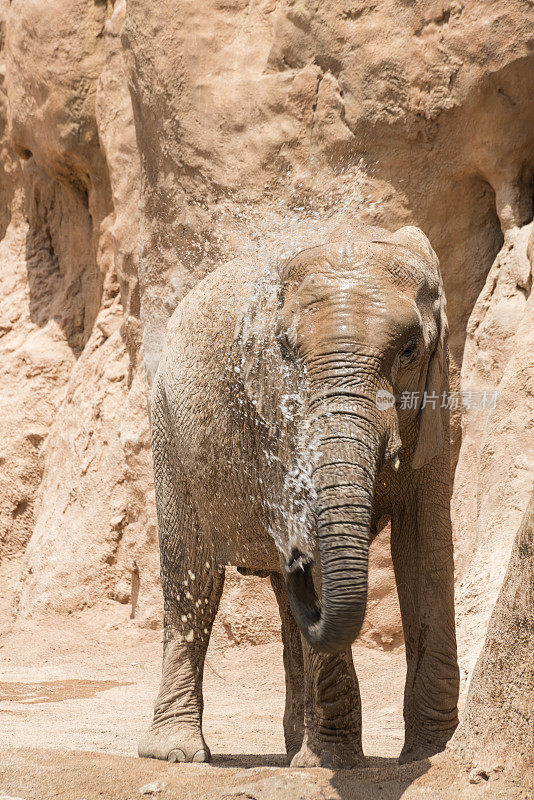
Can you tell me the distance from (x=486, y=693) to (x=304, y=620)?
0.63 m

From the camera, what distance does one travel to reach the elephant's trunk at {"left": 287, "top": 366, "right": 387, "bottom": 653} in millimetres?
3342

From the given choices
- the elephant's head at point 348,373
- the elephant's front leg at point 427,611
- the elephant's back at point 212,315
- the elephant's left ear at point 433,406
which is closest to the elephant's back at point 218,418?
the elephant's back at point 212,315

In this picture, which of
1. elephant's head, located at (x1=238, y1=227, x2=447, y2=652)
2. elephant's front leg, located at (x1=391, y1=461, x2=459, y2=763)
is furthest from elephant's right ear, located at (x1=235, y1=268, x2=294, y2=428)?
elephant's front leg, located at (x1=391, y1=461, x2=459, y2=763)

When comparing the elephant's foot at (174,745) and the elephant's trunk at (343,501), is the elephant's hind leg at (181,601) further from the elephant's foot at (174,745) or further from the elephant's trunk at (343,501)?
the elephant's trunk at (343,501)

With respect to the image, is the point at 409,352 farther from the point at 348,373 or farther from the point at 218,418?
the point at 218,418

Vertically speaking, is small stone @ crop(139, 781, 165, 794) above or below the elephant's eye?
below

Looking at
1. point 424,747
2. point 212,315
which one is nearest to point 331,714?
point 424,747

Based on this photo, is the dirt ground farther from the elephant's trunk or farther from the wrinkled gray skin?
the elephant's trunk

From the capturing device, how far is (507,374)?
6320 millimetres

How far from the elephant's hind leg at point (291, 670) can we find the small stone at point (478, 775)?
68.5 inches

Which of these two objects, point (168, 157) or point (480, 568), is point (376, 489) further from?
point (168, 157)

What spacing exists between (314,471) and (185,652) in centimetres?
174

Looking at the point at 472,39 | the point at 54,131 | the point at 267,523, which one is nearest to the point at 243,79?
the point at 472,39

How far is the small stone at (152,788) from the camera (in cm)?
366
